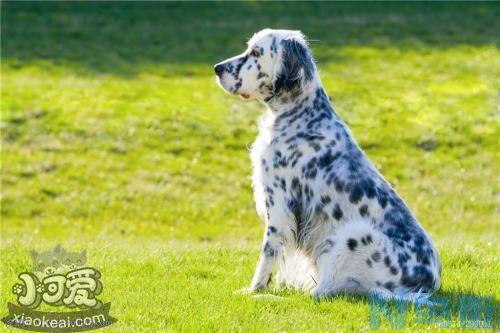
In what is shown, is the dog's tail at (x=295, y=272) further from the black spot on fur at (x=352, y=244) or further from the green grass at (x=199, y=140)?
the black spot on fur at (x=352, y=244)

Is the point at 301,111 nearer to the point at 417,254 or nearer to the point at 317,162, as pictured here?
the point at 317,162

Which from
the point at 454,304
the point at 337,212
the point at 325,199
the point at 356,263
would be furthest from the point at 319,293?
the point at 454,304

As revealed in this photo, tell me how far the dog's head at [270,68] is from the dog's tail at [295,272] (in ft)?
5.76

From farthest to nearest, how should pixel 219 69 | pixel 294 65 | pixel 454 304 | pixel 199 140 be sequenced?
pixel 199 140, pixel 219 69, pixel 294 65, pixel 454 304

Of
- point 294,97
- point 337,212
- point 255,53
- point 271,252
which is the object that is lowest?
point 271,252

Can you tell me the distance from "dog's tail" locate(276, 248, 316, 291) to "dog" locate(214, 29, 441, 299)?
0.03 ft

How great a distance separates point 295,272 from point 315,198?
812mm

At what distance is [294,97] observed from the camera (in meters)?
9.39

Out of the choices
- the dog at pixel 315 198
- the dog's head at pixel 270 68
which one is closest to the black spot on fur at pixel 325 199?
the dog at pixel 315 198

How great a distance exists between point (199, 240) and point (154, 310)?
419 inches

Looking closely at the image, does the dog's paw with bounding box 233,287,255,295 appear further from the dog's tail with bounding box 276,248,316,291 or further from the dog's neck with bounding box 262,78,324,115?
the dog's neck with bounding box 262,78,324,115

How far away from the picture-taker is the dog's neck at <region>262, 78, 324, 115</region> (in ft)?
30.6

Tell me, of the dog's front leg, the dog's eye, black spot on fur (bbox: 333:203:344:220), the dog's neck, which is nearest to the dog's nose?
the dog's eye

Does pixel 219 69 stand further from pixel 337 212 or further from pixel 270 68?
pixel 337 212
